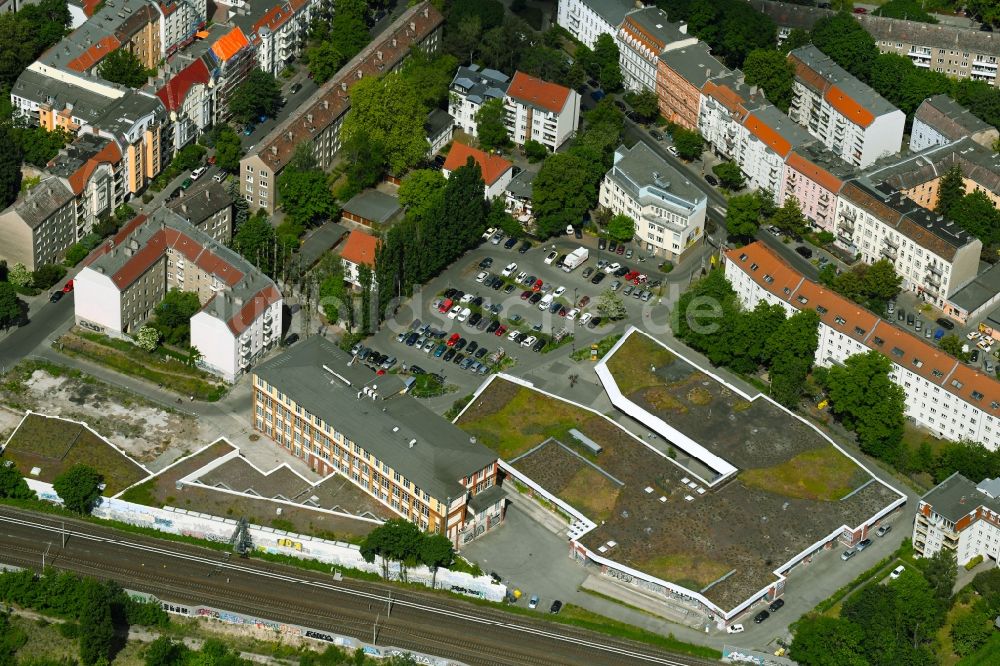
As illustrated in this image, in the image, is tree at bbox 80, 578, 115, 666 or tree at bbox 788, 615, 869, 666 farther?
tree at bbox 788, 615, 869, 666

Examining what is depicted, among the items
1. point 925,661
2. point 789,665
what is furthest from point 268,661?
point 925,661

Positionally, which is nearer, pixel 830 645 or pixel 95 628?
pixel 95 628

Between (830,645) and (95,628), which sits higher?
(95,628)

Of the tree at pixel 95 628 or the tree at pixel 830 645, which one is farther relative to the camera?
the tree at pixel 830 645

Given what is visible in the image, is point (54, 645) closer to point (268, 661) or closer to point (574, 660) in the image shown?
point (268, 661)
